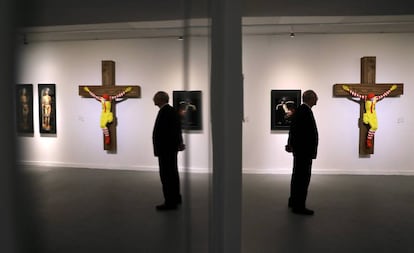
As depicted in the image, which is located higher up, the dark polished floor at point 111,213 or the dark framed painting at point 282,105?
the dark framed painting at point 282,105

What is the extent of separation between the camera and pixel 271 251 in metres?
2.05

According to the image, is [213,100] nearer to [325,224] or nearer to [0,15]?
[0,15]

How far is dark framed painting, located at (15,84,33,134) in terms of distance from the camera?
26 cm

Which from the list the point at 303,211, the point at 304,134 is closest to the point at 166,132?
the point at 304,134

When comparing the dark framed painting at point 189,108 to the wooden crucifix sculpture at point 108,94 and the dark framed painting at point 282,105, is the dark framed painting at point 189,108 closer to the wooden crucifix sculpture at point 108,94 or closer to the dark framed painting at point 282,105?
the wooden crucifix sculpture at point 108,94

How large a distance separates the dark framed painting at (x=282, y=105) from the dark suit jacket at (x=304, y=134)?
127 centimetres

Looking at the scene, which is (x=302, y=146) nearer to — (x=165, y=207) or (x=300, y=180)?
(x=300, y=180)

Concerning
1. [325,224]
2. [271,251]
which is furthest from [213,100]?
[325,224]

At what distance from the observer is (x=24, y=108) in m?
0.27

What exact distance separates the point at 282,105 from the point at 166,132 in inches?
157

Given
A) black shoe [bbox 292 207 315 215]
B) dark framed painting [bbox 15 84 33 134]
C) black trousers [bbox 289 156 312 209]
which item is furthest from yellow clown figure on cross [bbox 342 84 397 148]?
dark framed painting [bbox 15 84 33 134]

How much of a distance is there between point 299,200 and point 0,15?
3309mm

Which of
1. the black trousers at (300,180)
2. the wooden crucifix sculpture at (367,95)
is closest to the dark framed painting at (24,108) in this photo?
the black trousers at (300,180)

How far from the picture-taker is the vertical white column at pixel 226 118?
0.73m
